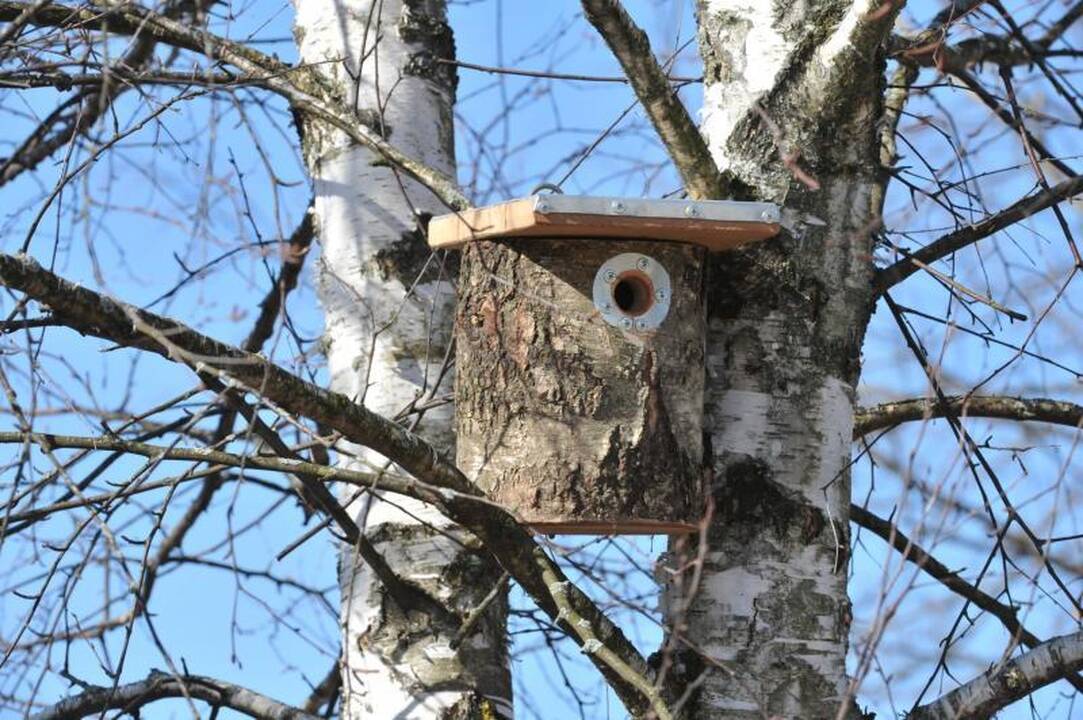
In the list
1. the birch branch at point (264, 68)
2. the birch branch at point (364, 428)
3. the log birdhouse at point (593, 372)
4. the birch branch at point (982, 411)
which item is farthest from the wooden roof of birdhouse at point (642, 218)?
the birch branch at point (982, 411)

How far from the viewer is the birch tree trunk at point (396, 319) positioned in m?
3.10

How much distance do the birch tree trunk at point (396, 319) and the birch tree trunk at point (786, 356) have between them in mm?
589

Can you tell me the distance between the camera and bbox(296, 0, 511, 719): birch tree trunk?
3.10 metres

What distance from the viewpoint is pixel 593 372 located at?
8.77ft

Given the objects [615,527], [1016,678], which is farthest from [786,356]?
[1016,678]

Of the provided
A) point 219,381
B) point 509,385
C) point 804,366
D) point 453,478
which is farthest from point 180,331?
point 804,366

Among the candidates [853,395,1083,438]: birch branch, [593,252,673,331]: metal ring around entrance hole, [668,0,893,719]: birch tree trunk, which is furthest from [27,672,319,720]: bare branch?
[853,395,1083,438]: birch branch

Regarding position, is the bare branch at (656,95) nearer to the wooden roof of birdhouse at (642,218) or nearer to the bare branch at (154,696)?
the wooden roof of birdhouse at (642,218)

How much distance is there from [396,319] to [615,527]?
880mm

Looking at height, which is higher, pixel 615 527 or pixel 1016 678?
pixel 615 527

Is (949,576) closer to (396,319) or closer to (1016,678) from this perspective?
(1016,678)

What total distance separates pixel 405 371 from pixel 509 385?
0.64 meters

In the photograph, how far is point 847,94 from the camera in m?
2.73

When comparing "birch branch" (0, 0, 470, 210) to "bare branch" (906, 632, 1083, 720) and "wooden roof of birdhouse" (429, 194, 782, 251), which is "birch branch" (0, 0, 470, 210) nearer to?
"wooden roof of birdhouse" (429, 194, 782, 251)
